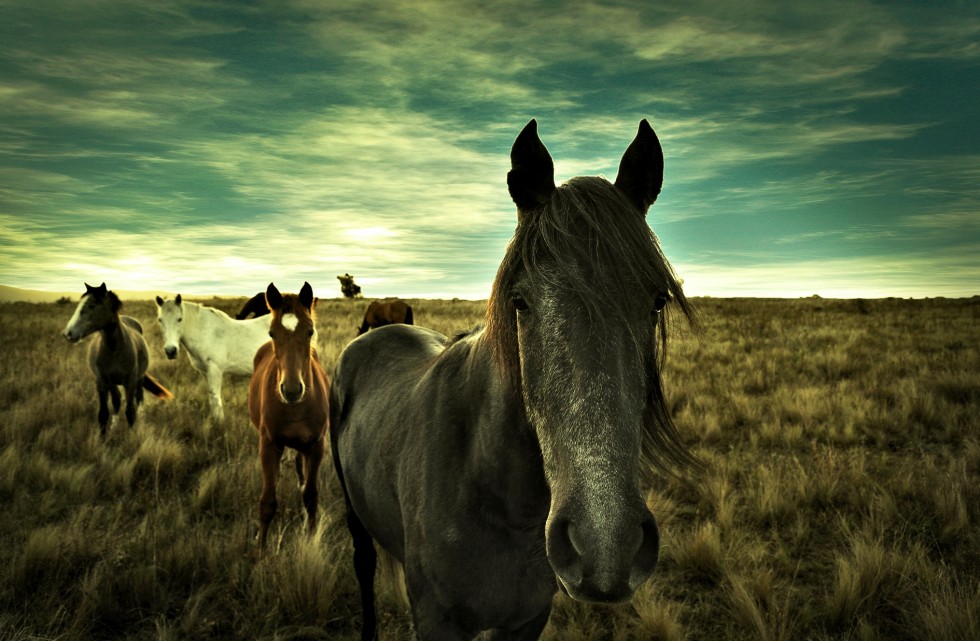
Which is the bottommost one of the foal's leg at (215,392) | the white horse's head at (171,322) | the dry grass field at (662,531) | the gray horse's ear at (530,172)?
the dry grass field at (662,531)

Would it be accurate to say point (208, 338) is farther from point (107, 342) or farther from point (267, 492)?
point (267, 492)

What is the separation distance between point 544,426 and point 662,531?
160 inches

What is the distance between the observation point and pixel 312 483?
4.74 m

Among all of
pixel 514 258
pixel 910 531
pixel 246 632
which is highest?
pixel 514 258

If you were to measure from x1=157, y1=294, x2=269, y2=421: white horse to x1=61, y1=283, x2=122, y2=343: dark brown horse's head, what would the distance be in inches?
68.5

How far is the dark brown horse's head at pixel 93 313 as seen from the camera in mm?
7965

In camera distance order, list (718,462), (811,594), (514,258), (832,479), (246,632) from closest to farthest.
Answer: (514,258) < (246,632) < (811,594) < (832,479) < (718,462)

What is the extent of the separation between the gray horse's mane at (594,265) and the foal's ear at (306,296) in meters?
3.38

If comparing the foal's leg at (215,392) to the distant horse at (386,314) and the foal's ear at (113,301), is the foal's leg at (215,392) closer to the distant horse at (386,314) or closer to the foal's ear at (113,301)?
the foal's ear at (113,301)

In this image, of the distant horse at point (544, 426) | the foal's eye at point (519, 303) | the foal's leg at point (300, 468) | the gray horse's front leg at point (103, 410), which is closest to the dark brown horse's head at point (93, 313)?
the gray horse's front leg at point (103, 410)

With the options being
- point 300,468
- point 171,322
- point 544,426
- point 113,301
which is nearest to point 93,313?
point 113,301

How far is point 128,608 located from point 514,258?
13.4 feet

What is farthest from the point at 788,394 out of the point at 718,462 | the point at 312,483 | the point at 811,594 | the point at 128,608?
the point at 128,608

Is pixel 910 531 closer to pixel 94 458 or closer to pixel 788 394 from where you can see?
pixel 788 394
